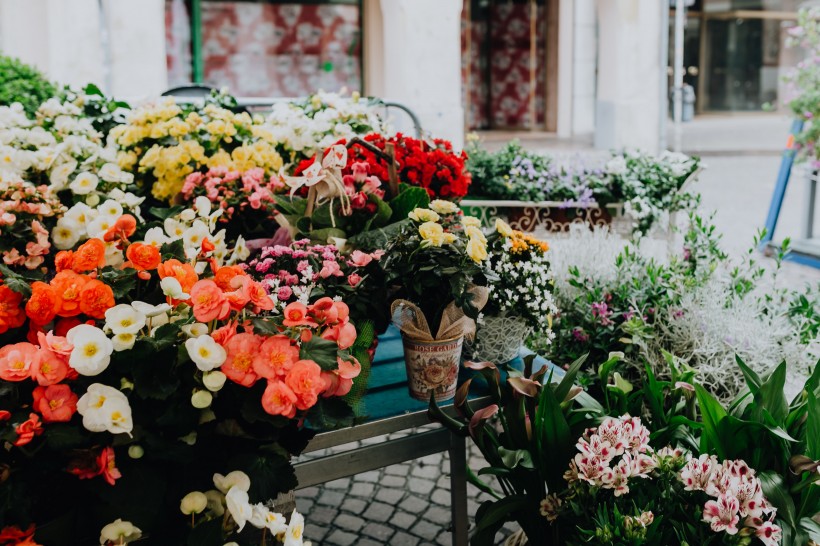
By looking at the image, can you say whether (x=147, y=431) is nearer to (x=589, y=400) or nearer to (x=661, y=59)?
(x=589, y=400)

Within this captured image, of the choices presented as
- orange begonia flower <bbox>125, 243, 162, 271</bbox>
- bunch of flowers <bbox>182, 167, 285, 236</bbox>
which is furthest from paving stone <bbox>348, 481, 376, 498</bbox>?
orange begonia flower <bbox>125, 243, 162, 271</bbox>

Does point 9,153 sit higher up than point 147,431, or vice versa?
point 9,153

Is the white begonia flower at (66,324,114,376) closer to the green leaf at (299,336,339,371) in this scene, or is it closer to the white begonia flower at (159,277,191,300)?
the white begonia flower at (159,277,191,300)

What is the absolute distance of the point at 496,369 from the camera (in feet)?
7.23

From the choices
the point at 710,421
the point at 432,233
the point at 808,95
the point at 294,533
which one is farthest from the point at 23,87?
the point at 808,95

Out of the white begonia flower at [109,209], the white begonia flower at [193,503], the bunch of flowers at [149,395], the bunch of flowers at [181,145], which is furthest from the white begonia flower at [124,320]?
the bunch of flowers at [181,145]

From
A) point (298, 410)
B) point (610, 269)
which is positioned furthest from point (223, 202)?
point (610, 269)

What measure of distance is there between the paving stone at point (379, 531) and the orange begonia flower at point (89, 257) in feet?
6.14

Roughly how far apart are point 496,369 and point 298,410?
0.79 meters

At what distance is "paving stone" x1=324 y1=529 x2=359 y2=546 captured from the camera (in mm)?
3100

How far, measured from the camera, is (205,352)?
4.80ft

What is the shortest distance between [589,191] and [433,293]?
263 cm

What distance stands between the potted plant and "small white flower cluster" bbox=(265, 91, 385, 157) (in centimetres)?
121

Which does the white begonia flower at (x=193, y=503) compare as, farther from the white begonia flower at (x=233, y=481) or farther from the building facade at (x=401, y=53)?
the building facade at (x=401, y=53)
